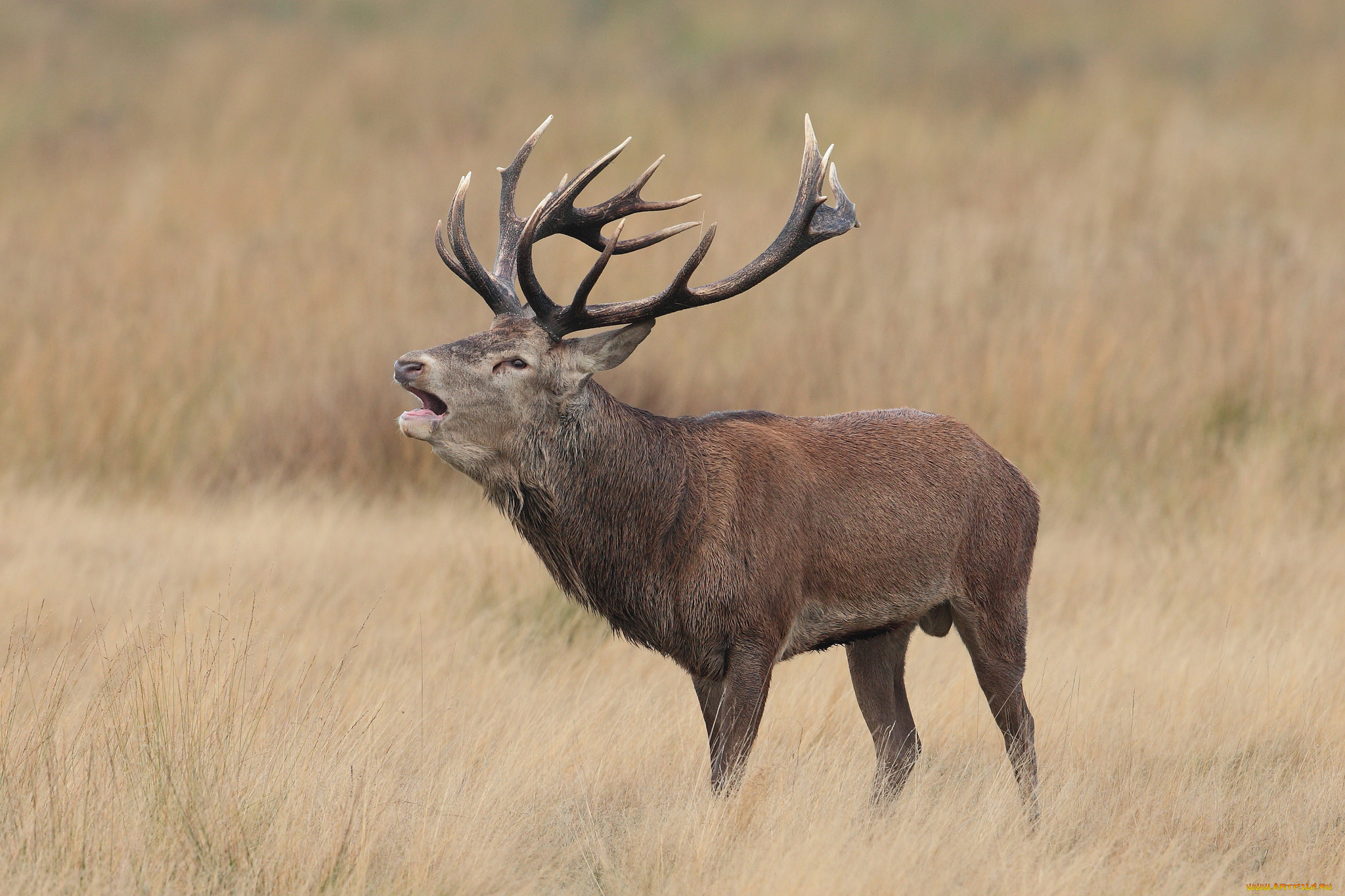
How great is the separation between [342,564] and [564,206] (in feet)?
9.93

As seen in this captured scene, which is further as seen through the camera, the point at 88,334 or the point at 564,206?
the point at 88,334

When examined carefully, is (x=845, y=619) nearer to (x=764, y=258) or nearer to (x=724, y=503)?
(x=724, y=503)

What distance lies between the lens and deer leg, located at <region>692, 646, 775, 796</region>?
13.5ft

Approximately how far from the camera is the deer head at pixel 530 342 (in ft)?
13.6

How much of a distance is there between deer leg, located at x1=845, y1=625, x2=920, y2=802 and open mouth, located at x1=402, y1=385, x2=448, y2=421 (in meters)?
1.53

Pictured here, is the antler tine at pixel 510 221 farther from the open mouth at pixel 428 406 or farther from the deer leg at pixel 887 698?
the deer leg at pixel 887 698

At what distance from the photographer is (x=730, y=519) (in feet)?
13.9

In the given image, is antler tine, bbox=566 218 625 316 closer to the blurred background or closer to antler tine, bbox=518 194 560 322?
antler tine, bbox=518 194 560 322

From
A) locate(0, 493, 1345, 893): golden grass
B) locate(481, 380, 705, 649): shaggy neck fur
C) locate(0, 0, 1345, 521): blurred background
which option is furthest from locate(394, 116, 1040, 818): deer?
locate(0, 0, 1345, 521): blurred background

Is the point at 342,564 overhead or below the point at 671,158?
below

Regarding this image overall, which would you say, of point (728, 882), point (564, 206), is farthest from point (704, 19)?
point (728, 882)

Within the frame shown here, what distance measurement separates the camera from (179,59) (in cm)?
1898

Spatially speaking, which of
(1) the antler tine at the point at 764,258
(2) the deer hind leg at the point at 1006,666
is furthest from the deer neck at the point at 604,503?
(2) the deer hind leg at the point at 1006,666

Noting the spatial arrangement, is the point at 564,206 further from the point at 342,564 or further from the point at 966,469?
the point at 342,564
